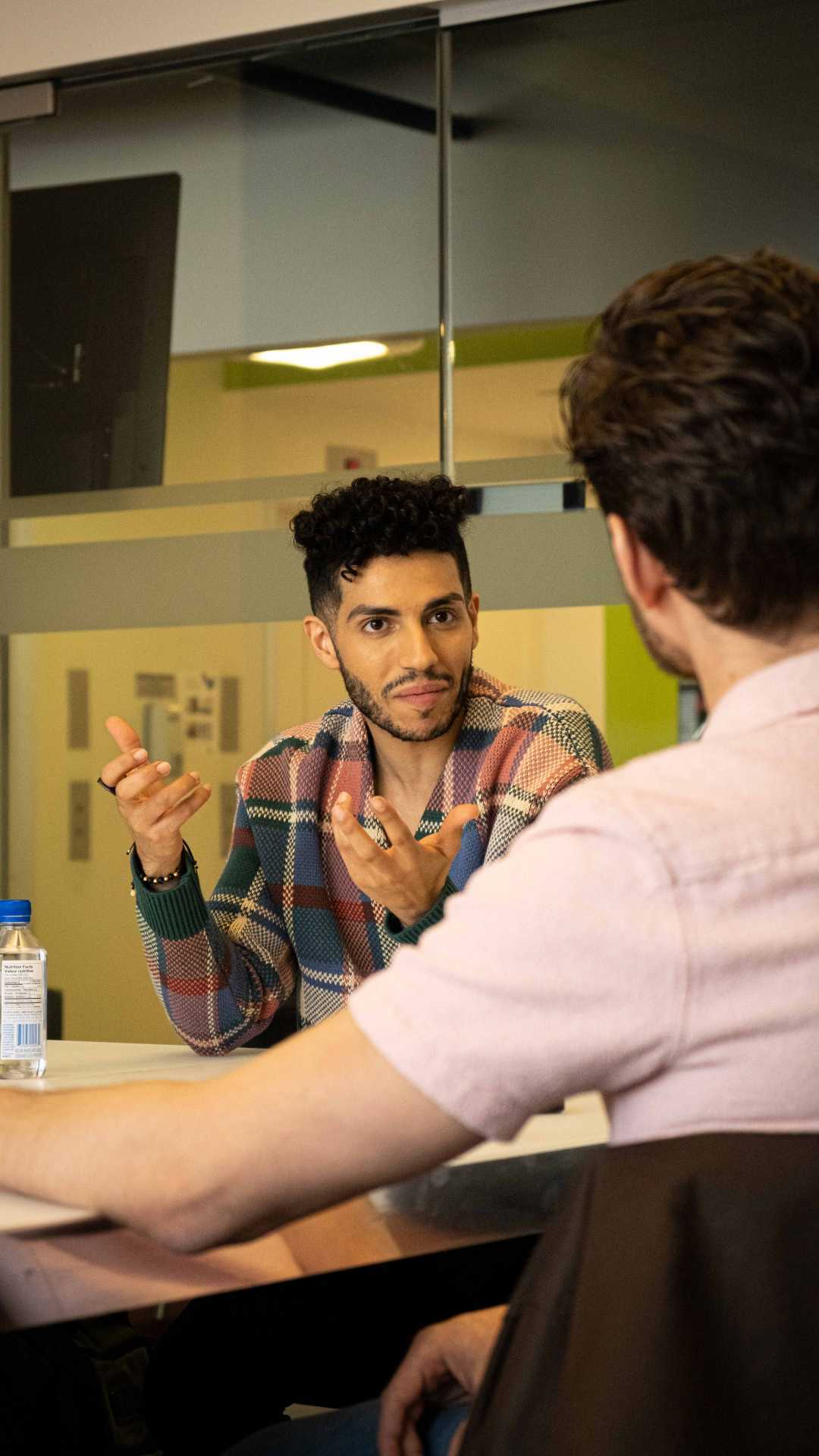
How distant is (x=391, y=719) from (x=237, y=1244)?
1193 millimetres

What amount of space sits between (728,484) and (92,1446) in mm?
875

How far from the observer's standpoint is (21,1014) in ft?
5.43

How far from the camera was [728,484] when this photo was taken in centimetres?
86

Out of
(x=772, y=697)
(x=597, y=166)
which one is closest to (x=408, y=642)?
(x=772, y=697)

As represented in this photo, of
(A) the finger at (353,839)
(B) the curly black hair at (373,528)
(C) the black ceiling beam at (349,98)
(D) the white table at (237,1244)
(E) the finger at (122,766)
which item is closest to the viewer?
(D) the white table at (237,1244)

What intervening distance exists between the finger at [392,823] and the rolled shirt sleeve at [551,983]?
2.57 ft

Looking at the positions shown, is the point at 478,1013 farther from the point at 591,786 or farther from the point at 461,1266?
the point at 461,1266

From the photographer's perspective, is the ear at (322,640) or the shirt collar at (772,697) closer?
the shirt collar at (772,697)

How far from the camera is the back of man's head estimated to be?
33.7 inches

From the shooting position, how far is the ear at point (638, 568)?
91 centimetres

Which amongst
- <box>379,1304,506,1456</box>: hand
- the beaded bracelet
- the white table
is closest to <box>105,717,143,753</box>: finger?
the beaded bracelet

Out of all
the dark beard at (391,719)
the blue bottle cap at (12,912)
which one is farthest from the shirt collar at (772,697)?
the dark beard at (391,719)

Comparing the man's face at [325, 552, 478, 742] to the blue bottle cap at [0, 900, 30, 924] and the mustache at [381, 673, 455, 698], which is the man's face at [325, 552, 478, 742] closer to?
the mustache at [381, 673, 455, 698]

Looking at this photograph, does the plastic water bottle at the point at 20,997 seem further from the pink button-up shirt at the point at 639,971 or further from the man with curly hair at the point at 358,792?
the pink button-up shirt at the point at 639,971
